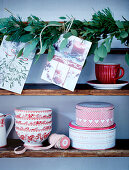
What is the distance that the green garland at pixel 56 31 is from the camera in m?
1.16

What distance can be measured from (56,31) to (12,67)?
0.83ft

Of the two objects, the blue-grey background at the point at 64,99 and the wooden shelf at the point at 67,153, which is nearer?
the wooden shelf at the point at 67,153

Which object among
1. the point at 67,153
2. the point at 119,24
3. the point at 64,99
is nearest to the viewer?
the point at 119,24

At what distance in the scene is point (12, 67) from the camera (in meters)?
1.23

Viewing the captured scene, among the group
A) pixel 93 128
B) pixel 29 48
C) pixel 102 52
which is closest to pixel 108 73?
pixel 102 52

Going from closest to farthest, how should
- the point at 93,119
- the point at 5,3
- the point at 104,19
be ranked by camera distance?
the point at 104,19
the point at 93,119
the point at 5,3

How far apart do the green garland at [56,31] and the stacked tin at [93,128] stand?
0.81 feet

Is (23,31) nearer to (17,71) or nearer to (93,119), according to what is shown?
(17,71)

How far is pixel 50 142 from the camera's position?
1.31m

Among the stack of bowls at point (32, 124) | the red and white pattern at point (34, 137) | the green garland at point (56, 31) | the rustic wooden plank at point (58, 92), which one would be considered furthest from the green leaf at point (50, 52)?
the red and white pattern at point (34, 137)

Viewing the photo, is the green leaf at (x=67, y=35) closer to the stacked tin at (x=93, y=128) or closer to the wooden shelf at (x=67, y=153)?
the stacked tin at (x=93, y=128)

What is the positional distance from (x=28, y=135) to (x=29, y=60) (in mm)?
342

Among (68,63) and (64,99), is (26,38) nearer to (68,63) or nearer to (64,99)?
(68,63)

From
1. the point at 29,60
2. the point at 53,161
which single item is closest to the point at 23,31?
the point at 29,60
